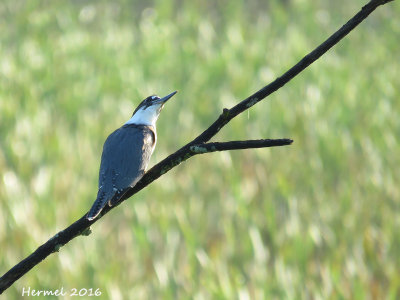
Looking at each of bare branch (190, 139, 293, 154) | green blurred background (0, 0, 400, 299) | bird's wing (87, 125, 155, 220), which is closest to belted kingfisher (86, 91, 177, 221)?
bird's wing (87, 125, 155, 220)

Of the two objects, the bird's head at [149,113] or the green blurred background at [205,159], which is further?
the green blurred background at [205,159]

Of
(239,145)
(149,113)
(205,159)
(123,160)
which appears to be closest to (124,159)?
(123,160)

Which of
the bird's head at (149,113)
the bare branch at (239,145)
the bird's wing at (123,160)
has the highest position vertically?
the bird's head at (149,113)

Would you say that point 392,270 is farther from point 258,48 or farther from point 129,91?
point 258,48

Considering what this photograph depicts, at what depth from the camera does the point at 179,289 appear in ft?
12.8

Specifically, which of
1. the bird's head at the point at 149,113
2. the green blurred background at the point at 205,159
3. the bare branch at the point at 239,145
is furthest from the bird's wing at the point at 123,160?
the green blurred background at the point at 205,159

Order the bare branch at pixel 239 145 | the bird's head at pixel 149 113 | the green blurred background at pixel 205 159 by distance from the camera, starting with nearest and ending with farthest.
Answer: the bare branch at pixel 239 145 < the bird's head at pixel 149 113 < the green blurred background at pixel 205 159

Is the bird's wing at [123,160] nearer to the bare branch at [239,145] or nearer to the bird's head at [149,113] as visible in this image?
the bird's head at [149,113]

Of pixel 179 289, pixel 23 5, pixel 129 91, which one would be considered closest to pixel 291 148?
pixel 129 91

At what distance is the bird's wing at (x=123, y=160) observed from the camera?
2186 mm

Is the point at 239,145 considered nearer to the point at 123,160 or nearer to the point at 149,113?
the point at 123,160

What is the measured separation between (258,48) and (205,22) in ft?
3.75

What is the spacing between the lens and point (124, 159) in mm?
2475

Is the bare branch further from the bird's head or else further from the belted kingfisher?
the bird's head
